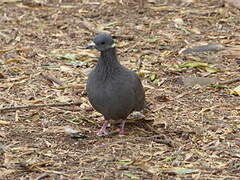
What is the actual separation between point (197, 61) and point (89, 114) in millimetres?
2074

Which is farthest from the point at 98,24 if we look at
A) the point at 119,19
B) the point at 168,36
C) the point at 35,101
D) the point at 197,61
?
the point at 35,101

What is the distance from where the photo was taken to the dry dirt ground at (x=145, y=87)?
5.62 metres

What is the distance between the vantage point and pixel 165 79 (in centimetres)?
778

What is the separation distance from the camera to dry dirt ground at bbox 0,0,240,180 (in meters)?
5.62

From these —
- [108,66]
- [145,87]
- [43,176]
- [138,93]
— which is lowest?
[43,176]

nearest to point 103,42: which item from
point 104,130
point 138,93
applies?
point 138,93

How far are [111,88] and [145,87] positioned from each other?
4.79 ft

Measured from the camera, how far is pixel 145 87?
756 centimetres

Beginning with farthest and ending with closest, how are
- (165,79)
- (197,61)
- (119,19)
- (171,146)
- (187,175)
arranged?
(119,19) < (197,61) < (165,79) < (171,146) < (187,175)

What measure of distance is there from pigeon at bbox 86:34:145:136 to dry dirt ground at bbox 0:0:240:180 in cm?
27

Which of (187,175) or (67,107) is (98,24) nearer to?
(67,107)

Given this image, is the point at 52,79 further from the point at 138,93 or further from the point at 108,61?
the point at 138,93

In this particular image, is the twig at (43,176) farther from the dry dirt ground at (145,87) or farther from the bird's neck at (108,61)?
the bird's neck at (108,61)

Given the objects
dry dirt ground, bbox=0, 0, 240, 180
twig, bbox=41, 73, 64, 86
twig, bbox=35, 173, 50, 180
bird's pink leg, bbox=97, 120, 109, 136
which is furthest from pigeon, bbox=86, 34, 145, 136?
twig, bbox=41, 73, 64, 86
